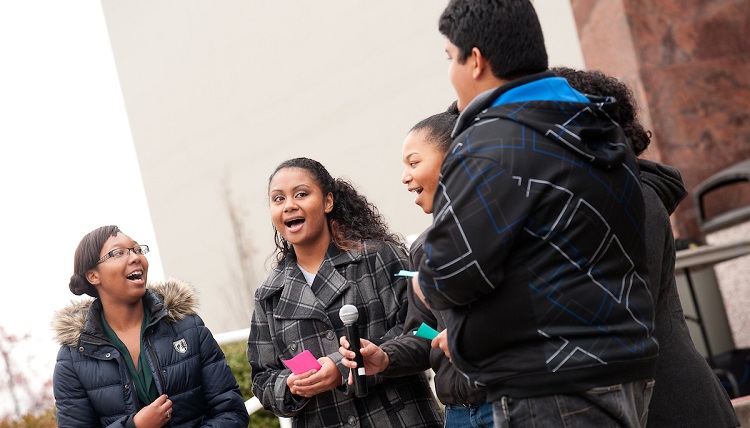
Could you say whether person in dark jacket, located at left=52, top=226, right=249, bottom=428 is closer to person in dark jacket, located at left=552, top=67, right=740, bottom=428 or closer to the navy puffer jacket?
the navy puffer jacket

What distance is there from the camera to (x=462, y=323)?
211 cm

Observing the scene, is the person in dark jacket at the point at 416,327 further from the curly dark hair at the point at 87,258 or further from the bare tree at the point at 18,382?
the bare tree at the point at 18,382

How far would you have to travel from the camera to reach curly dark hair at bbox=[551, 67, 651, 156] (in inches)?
114

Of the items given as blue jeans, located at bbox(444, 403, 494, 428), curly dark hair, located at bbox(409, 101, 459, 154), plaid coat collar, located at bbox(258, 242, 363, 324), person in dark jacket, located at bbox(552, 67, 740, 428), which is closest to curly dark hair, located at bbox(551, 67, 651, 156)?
person in dark jacket, located at bbox(552, 67, 740, 428)

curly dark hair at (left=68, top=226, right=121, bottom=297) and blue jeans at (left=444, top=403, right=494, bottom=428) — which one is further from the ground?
curly dark hair at (left=68, top=226, right=121, bottom=297)

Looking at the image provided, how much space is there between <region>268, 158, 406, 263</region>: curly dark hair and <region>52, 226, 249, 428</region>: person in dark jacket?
49cm

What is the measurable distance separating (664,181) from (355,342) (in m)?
1.09

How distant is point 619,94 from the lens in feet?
9.56

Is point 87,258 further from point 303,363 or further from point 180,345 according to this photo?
point 303,363

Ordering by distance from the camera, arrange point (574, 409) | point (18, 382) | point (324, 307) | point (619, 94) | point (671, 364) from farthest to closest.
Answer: point (18, 382) < point (324, 307) < point (619, 94) < point (671, 364) < point (574, 409)

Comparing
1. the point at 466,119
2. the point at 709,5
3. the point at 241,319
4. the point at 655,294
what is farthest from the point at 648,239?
the point at 241,319

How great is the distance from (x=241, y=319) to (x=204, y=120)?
7.26 ft

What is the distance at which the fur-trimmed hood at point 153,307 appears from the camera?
346 centimetres

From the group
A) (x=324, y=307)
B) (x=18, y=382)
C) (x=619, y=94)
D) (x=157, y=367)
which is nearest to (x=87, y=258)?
(x=157, y=367)
